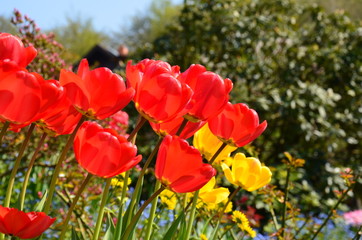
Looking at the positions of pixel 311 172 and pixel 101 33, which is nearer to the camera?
pixel 311 172

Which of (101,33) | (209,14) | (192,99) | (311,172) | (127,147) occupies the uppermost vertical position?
(101,33)

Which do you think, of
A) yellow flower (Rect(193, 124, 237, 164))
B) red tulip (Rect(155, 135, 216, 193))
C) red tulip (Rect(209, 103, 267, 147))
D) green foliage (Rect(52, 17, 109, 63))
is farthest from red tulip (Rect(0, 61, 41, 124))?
green foliage (Rect(52, 17, 109, 63))

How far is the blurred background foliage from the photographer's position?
6.01m

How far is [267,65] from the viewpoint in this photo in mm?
6738

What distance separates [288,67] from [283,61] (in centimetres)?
43

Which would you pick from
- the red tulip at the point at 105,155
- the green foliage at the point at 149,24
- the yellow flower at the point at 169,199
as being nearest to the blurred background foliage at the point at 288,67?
the yellow flower at the point at 169,199

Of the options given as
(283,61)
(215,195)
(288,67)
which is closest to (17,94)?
(215,195)

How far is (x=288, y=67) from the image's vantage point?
22.4 feet

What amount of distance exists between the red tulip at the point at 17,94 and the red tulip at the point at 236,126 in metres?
0.39

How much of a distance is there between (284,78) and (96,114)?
5931mm

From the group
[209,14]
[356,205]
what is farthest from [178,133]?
[356,205]

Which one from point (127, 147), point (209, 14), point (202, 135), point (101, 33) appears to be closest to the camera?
point (127, 147)

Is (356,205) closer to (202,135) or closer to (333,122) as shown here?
(333,122)

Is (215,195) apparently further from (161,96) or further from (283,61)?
(283,61)
